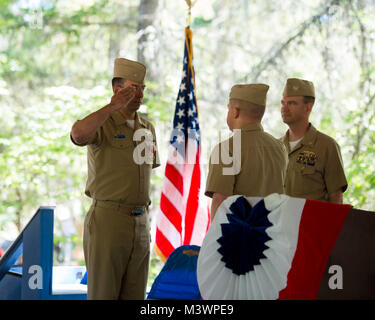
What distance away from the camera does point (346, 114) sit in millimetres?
7707

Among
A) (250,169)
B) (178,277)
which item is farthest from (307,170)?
(178,277)

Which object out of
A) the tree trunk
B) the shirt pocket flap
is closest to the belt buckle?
the shirt pocket flap

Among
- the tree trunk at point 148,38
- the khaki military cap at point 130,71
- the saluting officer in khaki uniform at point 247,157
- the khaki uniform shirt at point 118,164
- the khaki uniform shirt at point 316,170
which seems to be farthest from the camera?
the tree trunk at point 148,38

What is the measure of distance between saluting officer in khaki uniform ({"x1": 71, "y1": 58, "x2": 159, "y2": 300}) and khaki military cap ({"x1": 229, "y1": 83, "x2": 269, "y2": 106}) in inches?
19.8

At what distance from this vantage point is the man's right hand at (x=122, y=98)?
2754 mm

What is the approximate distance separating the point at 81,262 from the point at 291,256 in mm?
6617

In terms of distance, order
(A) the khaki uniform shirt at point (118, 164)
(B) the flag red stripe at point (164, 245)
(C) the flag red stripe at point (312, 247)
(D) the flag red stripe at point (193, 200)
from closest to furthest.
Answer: (C) the flag red stripe at point (312, 247) → (A) the khaki uniform shirt at point (118, 164) → (B) the flag red stripe at point (164, 245) → (D) the flag red stripe at point (193, 200)

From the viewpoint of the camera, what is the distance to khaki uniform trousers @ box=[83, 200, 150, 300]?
2789 mm

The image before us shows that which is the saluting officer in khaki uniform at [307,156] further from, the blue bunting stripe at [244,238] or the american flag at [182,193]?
the blue bunting stripe at [244,238]

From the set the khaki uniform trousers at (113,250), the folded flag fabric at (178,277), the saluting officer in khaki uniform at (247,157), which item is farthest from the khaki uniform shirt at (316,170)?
the khaki uniform trousers at (113,250)

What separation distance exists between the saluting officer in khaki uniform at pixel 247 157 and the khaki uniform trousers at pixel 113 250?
17.3 inches

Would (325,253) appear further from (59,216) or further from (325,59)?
(59,216)

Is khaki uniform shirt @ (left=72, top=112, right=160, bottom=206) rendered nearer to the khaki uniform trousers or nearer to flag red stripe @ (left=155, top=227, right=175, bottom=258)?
the khaki uniform trousers
